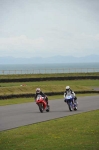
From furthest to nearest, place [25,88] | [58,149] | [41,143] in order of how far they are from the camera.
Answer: [25,88] < [41,143] < [58,149]

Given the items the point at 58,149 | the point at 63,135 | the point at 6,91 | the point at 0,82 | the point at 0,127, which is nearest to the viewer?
the point at 58,149

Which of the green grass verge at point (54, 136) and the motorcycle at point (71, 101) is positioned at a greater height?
the motorcycle at point (71, 101)

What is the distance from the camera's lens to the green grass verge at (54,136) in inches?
501

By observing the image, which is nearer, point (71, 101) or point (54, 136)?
point (54, 136)

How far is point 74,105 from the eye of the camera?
85.4ft

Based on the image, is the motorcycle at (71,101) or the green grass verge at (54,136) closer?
the green grass verge at (54,136)

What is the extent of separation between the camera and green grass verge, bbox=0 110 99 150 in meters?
12.7

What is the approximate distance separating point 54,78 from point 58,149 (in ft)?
179

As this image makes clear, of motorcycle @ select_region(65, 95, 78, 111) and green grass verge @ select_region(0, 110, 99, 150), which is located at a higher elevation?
motorcycle @ select_region(65, 95, 78, 111)

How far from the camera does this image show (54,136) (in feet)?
48.0

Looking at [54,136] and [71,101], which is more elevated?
[71,101]

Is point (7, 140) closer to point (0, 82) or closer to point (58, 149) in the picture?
point (58, 149)

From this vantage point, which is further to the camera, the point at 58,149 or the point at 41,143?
the point at 41,143

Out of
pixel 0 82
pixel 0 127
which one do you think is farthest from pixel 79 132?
pixel 0 82
